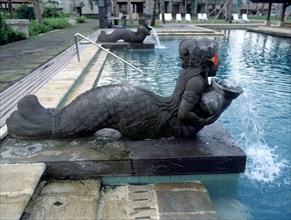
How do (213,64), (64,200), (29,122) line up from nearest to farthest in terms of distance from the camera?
1. (64,200)
2. (213,64)
3. (29,122)

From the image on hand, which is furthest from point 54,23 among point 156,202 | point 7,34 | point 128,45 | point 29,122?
point 156,202

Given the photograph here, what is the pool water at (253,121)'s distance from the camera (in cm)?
329

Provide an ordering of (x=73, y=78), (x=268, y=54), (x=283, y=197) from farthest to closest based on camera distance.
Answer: (x=268, y=54), (x=73, y=78), (x=283, y=197)

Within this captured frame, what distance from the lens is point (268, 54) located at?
13.9m

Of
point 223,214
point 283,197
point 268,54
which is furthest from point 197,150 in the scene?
point 268,54

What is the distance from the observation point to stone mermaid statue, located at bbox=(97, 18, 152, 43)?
13.7m

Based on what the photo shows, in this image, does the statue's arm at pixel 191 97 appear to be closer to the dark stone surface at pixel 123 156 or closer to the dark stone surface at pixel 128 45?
the dark stone surface at pixel 123 156

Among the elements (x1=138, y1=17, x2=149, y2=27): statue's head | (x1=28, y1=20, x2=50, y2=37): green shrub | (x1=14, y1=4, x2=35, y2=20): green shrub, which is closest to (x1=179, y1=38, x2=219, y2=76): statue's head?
(x1=138, y1=17, x2=149, y2=27): statue's head

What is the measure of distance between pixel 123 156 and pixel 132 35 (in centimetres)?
1160

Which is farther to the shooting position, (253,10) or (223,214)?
(253,10)

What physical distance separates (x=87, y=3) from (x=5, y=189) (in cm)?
5303

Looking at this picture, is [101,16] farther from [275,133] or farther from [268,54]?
[275,133]

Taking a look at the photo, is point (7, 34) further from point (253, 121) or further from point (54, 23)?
point (253, 121)

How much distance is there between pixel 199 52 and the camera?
9.86 feet
